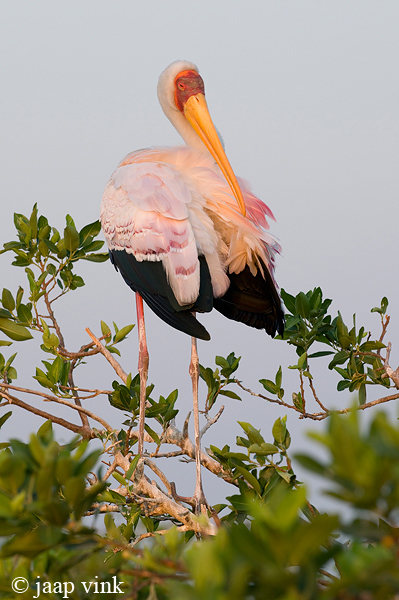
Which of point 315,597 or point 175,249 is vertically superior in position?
point 175,249

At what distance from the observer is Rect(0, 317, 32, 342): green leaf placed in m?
4.33

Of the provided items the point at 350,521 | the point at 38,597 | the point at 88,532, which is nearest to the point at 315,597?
the point at 350,521

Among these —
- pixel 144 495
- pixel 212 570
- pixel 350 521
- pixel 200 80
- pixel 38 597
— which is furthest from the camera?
pixel 200 80

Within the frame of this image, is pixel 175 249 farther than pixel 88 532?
Yes

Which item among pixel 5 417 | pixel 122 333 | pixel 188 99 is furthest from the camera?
pixel 188 99

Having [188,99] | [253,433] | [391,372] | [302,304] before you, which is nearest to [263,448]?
[253,433]

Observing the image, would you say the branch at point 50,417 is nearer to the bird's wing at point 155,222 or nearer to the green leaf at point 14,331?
the green leaf at point 14,331

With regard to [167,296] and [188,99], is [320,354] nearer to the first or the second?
[167,296]

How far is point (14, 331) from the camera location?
438 cm

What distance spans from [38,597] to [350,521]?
856mm

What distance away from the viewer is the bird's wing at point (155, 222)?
4160mm

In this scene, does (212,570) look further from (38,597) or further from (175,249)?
(175,249)

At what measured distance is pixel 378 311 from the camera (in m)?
4.57

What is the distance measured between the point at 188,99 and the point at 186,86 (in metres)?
0.12
